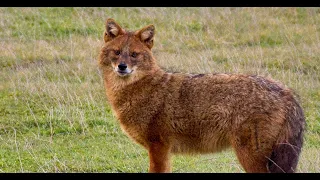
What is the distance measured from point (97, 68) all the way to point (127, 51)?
4.82 m

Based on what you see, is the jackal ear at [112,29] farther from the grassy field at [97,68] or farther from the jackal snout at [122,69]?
the grassy field at [97,68]

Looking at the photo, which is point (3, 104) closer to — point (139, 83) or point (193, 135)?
point (139, 83)

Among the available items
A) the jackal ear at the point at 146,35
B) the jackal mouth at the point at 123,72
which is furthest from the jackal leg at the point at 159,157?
the jackal ear at the point at 146,35

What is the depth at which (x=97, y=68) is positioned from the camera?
13.0m

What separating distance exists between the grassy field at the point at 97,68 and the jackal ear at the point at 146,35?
4.05 feet

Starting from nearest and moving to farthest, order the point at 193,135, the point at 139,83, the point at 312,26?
the point at 193,135 < the point at 139,83 < the point at 312,26

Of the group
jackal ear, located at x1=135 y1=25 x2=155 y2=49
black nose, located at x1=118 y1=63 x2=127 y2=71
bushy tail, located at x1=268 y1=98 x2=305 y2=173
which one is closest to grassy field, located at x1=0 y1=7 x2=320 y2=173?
bushy tail, located at x1=268 y1=98 x2=305 y2=173

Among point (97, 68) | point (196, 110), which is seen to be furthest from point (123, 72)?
point (97, 68)

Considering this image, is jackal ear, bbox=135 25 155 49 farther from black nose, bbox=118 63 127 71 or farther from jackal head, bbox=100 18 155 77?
black nose, bbox=118 63 127 71

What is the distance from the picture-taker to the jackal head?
8.20 m

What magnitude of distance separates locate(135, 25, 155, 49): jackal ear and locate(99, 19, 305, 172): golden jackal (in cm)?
1

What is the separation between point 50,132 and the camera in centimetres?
1021
